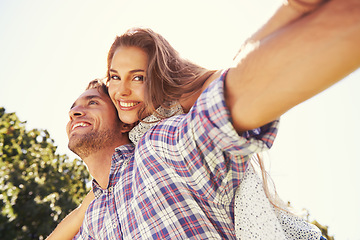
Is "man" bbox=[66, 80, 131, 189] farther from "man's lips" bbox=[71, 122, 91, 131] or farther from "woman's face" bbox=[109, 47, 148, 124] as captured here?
"woman's face" bbox=[109, 47, 148, 124]

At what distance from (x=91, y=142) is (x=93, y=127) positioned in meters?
0.14

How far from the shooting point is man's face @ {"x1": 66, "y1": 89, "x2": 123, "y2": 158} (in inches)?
118

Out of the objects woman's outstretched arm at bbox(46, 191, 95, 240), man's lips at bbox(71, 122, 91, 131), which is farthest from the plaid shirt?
man's lips at bbox(71, 122, 91, 131)

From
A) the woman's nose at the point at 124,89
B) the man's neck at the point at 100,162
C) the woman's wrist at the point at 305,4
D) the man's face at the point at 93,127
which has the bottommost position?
the man's neck at the point at 100,162

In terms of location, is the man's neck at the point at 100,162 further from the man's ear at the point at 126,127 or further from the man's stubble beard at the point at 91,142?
the man's ear at the point at 126,127

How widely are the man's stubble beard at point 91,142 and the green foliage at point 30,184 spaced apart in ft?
20.5

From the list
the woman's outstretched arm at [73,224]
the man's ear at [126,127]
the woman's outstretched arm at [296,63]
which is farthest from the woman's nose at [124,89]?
the woman's outstretched arm at [296,63]

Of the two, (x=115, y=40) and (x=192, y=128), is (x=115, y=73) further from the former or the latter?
(x=192, y=128)

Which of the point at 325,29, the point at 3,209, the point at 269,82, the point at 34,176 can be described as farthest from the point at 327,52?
the point at 34,176

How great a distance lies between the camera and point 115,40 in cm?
296

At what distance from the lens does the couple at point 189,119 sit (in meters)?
1.06

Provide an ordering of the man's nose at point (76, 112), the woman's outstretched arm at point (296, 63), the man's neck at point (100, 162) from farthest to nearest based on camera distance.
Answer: the man's nose at point (76, 112)
the man's neck at point (100, 162)
the woman's outstretched arm at point (296, 63)

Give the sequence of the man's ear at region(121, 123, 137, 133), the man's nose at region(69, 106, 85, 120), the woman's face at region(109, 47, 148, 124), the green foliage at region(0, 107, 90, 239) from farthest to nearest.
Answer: the green foliage at region(0, 107, 90, 239)
the man's nose at region(69, 106, 85, 120)
the man's ear at region(121, 123, 137, 133)
the woman's face at region(109, 47, 148, 124)

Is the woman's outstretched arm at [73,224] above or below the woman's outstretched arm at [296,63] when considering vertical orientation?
below
